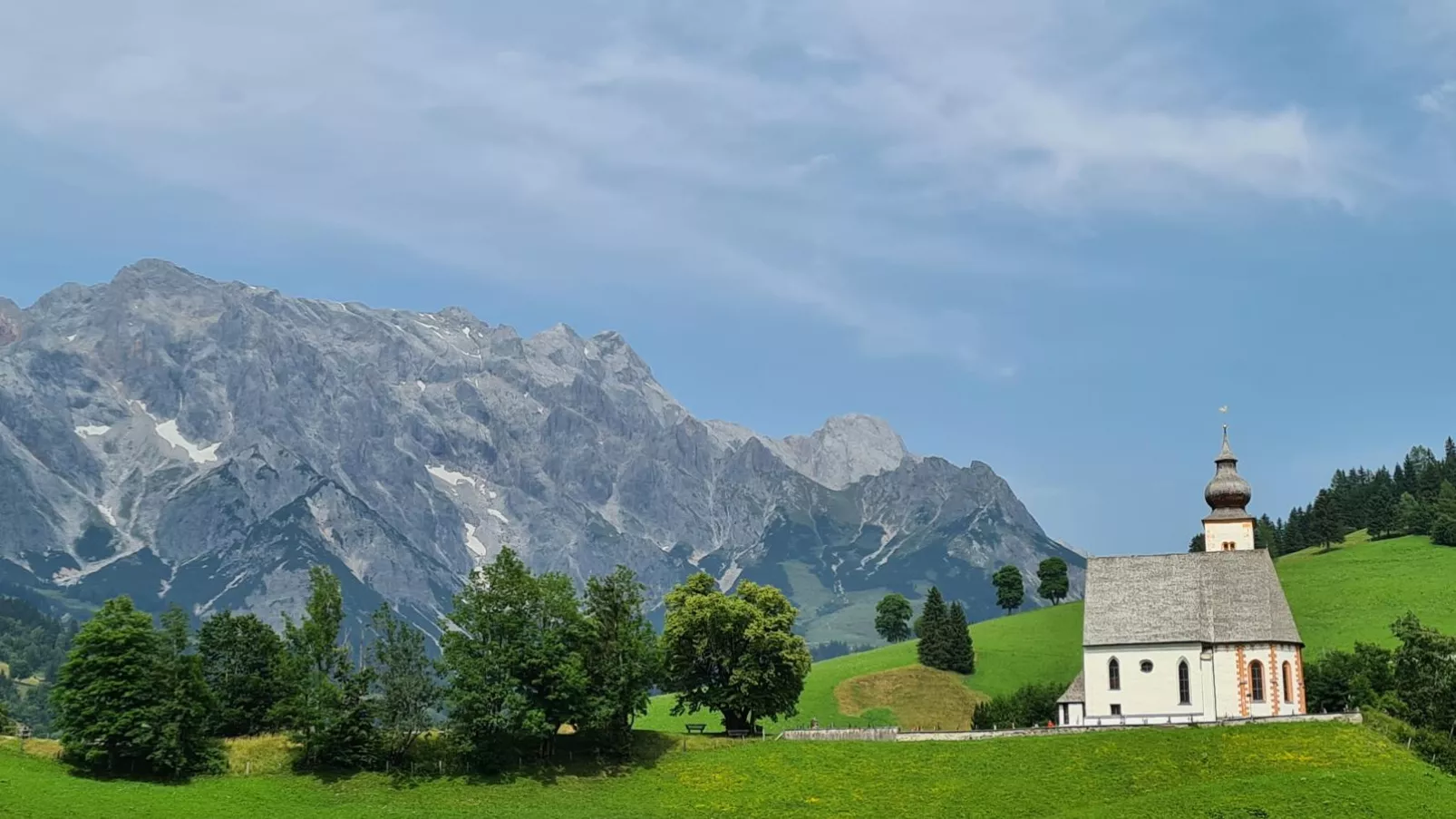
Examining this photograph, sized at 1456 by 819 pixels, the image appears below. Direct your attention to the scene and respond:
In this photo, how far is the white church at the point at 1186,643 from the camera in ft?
328

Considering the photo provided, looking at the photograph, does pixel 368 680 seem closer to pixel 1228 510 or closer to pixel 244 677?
pixel 244 677

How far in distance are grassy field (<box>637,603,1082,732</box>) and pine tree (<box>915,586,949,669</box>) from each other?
9.12 feet

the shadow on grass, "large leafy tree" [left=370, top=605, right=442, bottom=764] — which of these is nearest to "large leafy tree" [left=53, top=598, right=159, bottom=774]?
the shadow on grass

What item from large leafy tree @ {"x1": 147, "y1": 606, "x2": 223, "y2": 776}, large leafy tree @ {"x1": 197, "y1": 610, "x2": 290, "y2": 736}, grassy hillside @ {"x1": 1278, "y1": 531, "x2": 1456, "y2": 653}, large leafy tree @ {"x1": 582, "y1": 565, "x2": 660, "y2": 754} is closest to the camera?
large leafy tree @ {"x1": 147, "y1": 606, "x2": 223, "y2": 776}

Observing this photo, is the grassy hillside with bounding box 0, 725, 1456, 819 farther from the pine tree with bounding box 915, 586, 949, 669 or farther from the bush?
the pine tree with bounding box 915, 586, 949, 669

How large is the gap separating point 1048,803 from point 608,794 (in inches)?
955

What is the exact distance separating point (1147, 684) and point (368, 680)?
52.7m

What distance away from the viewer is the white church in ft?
328

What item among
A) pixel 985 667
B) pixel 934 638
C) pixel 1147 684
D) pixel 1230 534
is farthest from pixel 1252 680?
pixel 934 638

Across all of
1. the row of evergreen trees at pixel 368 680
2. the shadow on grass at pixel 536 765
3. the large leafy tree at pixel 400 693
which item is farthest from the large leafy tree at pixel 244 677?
the shadow on grass at pixel 536 765

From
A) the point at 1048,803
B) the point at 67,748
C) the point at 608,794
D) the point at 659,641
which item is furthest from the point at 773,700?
the point at 67,748

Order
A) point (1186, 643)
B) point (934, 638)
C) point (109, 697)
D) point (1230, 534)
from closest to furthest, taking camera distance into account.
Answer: point (109, 697) < point (1186, 643) < point (1230, 534) < point (934, 638)

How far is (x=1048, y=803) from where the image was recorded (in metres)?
77.0

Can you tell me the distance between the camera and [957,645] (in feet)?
Answer: 514
